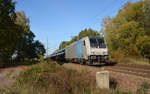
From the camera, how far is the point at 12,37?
19.8 metres

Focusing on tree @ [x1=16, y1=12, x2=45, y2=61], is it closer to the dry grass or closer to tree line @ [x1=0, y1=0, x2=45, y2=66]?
tree line @ [x1=0, y1=0, x2=45, y2=66]

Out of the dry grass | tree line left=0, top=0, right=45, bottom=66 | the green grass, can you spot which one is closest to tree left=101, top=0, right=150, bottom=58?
tree line left=0, top=0, right=45, bottom=66

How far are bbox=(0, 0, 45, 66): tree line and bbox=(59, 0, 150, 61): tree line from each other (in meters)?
14.5

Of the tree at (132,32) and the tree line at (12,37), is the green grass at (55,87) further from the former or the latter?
the tree at (132,32)

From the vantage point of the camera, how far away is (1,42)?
729 inches

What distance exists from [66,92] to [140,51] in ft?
66.1

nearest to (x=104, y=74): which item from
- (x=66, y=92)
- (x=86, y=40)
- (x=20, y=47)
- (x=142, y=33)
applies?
(x=66, y=92)

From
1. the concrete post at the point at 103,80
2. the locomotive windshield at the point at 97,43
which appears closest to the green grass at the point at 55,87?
the concrete post at the point at 103,80

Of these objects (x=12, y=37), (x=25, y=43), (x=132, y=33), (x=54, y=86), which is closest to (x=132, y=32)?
(x=132, y=33)

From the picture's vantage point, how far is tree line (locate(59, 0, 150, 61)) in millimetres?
21578

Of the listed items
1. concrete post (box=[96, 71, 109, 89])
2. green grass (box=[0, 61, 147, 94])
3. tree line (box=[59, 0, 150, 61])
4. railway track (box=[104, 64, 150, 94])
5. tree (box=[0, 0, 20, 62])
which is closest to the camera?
green grass (box=[0, 61, 147, 94])

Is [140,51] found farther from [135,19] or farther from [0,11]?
[0,11]

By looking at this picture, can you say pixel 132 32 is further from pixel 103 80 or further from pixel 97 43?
pixel 103 80

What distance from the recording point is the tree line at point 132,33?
21.6 metres
